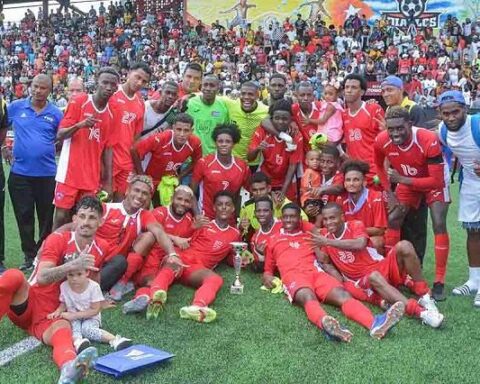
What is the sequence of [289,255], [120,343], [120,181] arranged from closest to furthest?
[120,343], [289,255], [120,181]

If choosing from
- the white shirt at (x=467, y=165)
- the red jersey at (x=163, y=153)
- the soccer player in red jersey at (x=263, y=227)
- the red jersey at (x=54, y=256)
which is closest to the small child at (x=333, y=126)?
the soccer player in red jersey at (x=263, y=227)

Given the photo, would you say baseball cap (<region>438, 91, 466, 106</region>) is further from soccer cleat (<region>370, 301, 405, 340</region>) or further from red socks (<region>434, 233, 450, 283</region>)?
soccer cleat (<region>370, 301, 405, 340</region>)

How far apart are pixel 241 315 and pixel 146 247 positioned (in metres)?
1.13

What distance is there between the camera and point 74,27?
36656 millimetres

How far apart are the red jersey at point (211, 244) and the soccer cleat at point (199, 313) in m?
1.17

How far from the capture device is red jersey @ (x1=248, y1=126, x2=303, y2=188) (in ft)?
22.7

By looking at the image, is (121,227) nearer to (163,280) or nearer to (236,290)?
(163,280)

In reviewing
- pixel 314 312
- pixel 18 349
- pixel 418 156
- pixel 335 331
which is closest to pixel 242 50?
pixel 418 156

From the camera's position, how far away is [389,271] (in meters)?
5.35

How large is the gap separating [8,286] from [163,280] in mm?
1611

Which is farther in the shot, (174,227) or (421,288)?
(174,227)

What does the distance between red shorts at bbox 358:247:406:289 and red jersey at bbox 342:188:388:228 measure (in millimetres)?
661

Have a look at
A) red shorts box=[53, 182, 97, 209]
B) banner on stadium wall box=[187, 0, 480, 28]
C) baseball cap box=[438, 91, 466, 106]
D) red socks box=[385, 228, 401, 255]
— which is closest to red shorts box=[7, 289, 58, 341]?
red shorts box=[53, 182, 97, 209]

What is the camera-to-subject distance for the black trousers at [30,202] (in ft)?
20.9
